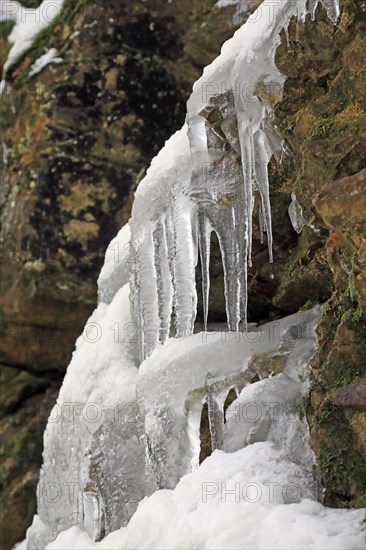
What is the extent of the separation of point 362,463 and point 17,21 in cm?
582

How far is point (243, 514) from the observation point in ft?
9.28

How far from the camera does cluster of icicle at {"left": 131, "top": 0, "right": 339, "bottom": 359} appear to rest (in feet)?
11.3

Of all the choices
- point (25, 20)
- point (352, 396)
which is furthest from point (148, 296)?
point (25, 20)

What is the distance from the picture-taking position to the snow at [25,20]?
7.02 metres

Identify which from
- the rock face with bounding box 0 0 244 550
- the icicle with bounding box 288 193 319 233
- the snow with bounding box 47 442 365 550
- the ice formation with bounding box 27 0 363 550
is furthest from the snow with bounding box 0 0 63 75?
the snow with bounding box 47 442 365 550

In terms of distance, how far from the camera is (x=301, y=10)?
3.32 m

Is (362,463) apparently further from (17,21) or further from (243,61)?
(17,21)

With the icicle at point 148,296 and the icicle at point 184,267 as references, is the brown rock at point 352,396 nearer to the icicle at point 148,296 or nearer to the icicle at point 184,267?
the icicle at point 184,267

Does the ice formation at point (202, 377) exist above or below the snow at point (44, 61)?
below

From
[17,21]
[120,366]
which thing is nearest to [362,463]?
[120,366]

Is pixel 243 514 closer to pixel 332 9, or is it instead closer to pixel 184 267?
pixel 184 267

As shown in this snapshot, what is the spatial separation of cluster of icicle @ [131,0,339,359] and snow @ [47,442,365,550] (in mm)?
795

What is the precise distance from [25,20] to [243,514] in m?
5.70

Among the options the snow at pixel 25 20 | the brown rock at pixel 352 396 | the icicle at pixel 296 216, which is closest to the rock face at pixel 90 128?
the snow at pixel 25 20
